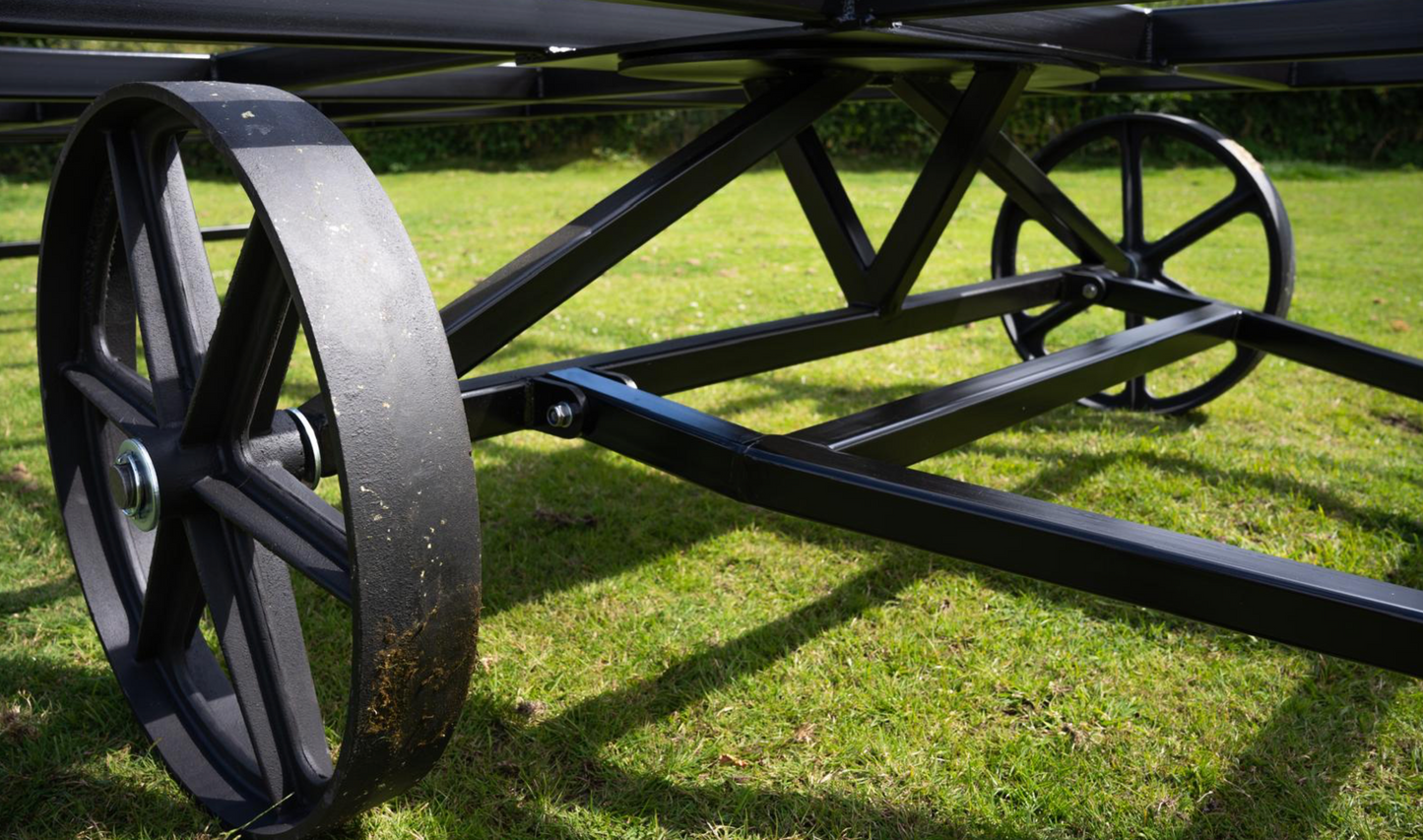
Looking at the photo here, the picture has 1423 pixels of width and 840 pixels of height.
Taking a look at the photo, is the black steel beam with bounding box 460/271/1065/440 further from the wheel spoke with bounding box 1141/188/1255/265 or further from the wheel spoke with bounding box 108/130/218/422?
the wheel spoke with bounding box 1141/188/1255/265

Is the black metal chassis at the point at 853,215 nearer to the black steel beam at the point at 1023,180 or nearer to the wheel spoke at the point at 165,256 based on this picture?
the black steel beam at the point at 1023,180

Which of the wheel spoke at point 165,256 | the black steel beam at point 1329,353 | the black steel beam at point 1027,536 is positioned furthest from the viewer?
the black steel beam at point 1329,353

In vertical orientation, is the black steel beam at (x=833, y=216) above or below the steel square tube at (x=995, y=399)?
above

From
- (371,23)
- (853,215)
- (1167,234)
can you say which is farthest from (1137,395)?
(371,23)

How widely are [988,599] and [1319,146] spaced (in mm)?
13516

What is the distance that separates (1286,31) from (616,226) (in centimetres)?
145

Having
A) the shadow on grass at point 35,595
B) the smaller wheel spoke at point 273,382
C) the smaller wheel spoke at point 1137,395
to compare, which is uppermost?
the smaller wheel spoke at point 273,382

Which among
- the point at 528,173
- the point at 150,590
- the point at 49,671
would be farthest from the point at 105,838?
the point at 528,173

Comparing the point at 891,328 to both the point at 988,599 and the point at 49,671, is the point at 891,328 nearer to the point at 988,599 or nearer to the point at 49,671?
the point at 988,599

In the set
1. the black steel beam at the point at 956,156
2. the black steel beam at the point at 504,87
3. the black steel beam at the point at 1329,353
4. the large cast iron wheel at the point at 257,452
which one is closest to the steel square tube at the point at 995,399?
the black steel beam at the point at 1329,353

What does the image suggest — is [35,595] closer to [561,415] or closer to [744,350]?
[561,415]

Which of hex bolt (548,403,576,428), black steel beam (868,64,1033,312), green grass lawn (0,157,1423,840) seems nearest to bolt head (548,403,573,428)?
hex bolt (548,403,576,428)

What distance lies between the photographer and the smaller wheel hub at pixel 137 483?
1.52 meters

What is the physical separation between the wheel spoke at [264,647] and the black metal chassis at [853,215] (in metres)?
0.43
